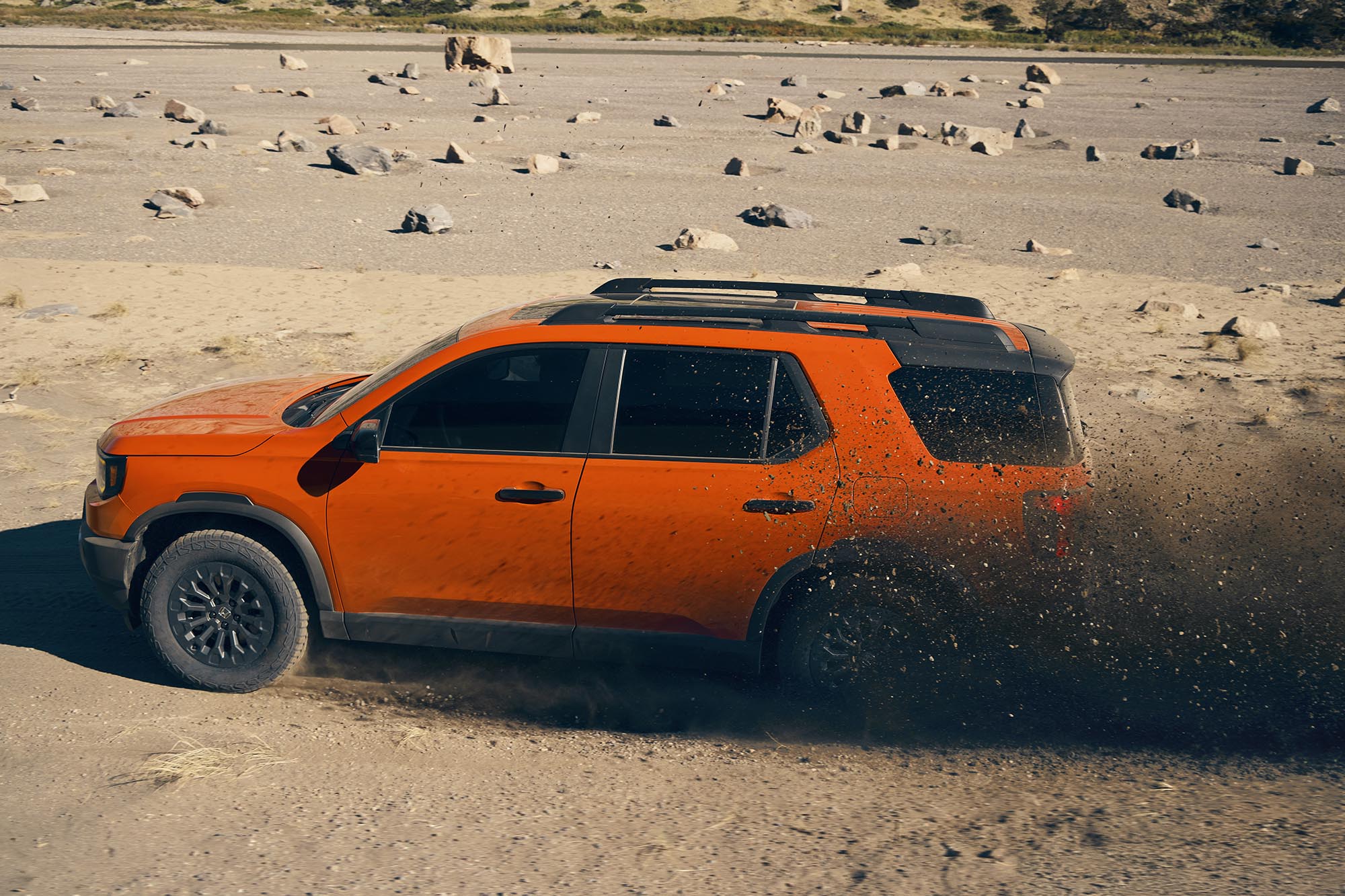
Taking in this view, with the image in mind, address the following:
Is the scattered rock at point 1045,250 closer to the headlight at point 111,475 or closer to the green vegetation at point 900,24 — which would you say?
the headlight at point 111,475

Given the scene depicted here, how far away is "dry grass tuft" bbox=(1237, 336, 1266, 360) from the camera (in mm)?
11734

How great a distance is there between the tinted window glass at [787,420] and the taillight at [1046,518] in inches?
37.8

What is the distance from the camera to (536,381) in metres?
5.19

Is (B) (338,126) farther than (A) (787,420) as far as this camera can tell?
Yes

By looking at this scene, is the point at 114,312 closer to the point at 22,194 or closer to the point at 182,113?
the point at 22,194

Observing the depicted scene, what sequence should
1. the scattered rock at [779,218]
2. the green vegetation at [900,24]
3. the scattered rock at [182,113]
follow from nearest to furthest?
the scattered rock at [779,218]
the scattered rock at [182,113]
the green vegetation at [900,24]

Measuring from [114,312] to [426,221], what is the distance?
5436mm

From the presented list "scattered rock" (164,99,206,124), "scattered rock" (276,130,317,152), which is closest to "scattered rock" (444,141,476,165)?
"scattered rock" (276,130,317,152)

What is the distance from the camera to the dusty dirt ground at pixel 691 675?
418cm

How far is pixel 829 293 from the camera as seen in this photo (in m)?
6.09

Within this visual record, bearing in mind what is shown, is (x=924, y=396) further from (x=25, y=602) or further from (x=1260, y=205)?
(x=1260, y=205)

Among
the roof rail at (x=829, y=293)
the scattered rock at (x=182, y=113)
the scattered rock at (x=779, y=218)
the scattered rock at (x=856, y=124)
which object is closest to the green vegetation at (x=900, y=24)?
the scattered rock at (x=856, y=124)

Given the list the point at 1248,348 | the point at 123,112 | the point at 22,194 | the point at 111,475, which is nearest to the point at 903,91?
the point at 123,112

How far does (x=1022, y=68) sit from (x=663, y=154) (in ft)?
81.3
